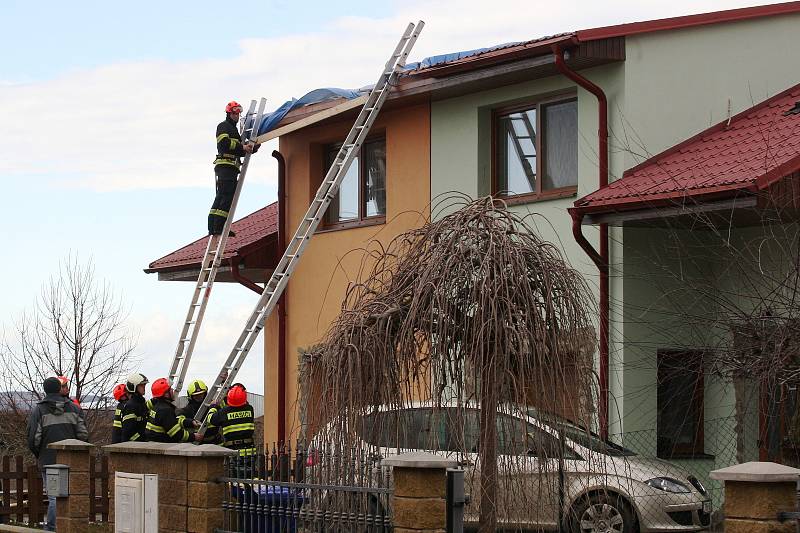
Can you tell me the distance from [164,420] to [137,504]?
59.4 inches

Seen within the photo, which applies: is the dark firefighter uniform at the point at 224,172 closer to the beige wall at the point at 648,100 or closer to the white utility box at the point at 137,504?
the beige wall at the point at 648,100

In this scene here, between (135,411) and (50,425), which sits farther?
(50,425)

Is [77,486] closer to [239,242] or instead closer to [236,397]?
[236,397]

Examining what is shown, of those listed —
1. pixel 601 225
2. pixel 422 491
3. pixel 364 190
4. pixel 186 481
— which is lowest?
pixel 186 481

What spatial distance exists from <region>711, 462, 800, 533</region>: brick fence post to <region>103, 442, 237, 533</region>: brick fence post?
183 inches

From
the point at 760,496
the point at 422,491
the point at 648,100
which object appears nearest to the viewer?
the point at 760,496

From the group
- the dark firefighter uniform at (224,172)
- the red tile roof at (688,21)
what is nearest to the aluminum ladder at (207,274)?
the dark firefighter uniform at (224,172)

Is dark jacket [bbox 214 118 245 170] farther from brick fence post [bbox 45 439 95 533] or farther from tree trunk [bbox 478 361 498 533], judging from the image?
tree trunk [bbox 478 361 498 533]

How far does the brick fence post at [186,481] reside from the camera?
10.9m

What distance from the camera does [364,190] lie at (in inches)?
749

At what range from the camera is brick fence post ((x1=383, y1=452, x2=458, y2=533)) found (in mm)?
8859

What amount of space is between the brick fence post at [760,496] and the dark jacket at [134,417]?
23.9 ft

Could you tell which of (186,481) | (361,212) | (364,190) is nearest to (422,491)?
(186,481)

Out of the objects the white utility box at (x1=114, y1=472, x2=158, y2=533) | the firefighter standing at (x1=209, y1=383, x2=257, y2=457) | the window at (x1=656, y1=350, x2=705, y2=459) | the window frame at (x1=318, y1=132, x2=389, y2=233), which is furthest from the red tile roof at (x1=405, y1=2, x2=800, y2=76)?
the white utility box at (x1=114, y1=472, x2=158, y2=533)
